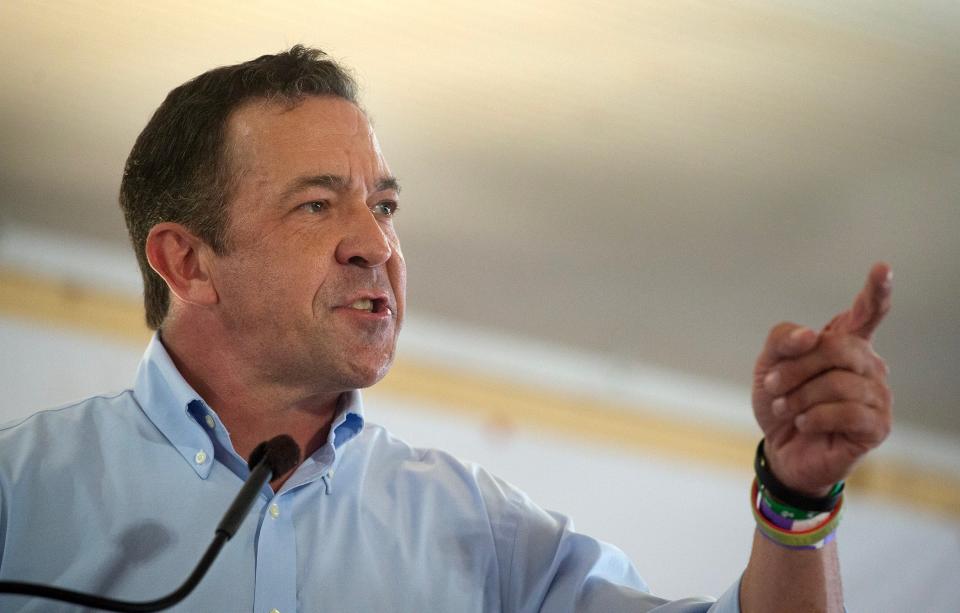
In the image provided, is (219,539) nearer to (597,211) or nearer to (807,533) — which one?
(807,533)

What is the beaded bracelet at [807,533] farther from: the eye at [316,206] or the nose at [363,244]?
the eye at [316,206]

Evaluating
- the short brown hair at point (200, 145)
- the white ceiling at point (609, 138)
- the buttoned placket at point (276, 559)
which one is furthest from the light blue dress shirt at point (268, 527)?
the white ceiling at point (609, 138)

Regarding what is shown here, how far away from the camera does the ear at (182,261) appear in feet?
5.28

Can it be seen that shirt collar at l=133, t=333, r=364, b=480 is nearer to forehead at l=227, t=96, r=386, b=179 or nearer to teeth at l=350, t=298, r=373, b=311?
teeth at l=350, t=298, r=373, b=311

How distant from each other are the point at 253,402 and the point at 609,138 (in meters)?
2.07

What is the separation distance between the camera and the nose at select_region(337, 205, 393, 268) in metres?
1.51

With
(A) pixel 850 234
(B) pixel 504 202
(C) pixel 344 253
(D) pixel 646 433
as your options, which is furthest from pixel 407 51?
(D) pixel 646 433

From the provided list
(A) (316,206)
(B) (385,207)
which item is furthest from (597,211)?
(A) (316,206)

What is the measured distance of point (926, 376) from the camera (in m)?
5.09

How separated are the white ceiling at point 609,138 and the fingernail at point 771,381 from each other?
174 centimetres

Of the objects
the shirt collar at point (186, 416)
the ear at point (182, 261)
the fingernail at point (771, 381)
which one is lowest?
the shirt collar at point (186, 416)

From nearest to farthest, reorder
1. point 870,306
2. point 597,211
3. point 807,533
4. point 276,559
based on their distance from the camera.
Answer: point 870,306
point 807,533
point 276,559
point 597,211

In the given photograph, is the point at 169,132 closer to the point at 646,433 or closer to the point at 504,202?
the point at 504,202

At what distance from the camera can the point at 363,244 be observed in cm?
151
